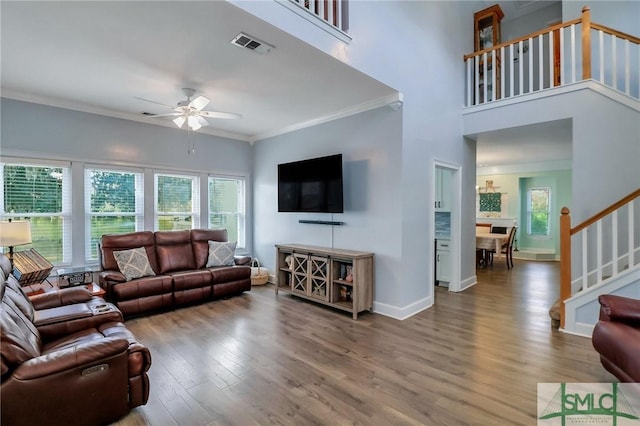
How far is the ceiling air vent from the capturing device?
2594 millimetres

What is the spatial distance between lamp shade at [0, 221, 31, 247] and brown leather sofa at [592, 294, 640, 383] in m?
5.12

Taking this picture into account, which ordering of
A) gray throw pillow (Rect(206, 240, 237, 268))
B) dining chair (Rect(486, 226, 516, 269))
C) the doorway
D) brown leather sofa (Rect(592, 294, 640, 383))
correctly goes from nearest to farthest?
brown leather sofa (Rect(592, 294, 640, 383)) < gray throw pillow (Rect(206, 240, 237, 268)) < the doorway < dining chair (Rect(486, 226, 516, 269))

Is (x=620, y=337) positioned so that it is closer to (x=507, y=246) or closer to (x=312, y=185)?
(x=312, y=185)

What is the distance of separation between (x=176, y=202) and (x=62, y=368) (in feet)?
13.1

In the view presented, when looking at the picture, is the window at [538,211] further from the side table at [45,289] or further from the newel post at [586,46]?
the side table at [45,289]

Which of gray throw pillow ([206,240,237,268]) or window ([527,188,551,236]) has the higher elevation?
window ([527,188,551,236])

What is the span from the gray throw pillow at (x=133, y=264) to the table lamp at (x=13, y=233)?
1110mm

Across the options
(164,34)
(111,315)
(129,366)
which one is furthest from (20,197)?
(129,366)

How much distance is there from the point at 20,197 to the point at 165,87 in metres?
2.44

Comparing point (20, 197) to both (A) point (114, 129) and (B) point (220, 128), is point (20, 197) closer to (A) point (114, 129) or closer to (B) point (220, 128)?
(A) point (114, 129)

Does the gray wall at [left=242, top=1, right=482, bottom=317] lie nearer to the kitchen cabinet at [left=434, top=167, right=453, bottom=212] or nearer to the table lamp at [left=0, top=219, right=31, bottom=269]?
the kitchen cabinet at [left=434, top=167, right=453, bottom=212]

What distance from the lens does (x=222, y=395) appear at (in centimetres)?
229

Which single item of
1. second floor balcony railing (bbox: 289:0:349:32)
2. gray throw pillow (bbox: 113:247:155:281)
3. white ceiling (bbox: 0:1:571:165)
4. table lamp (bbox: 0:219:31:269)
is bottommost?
gray throw pillow (bbox: 113:247:155:281)

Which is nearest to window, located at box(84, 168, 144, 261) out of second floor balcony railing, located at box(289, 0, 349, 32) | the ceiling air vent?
the ceiling air vent
